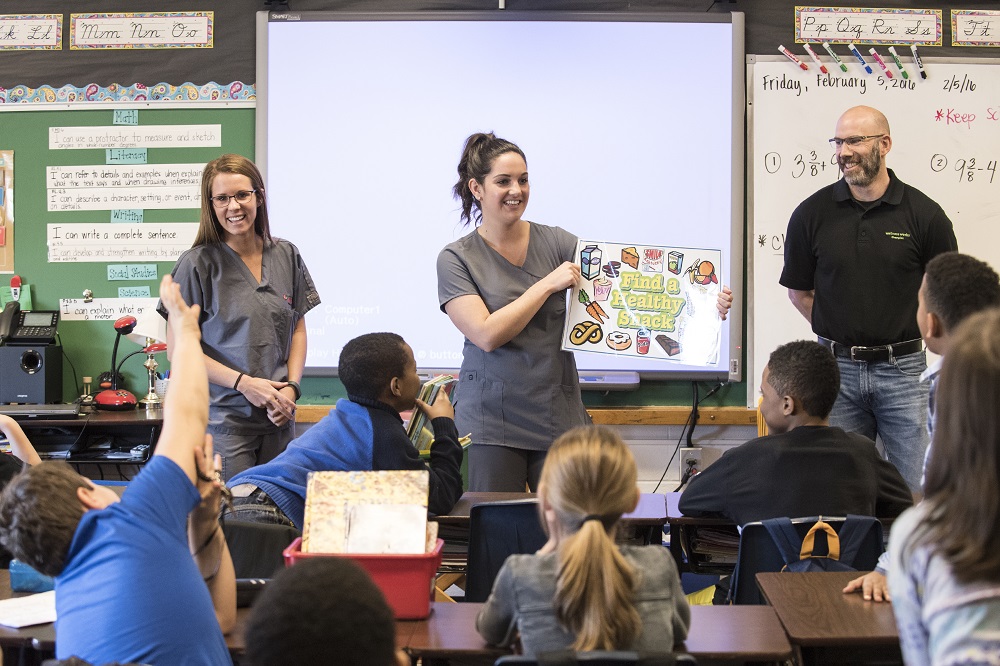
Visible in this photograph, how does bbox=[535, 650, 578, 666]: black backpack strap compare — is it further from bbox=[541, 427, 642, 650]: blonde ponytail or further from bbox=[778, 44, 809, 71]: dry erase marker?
bbox=[778, 44, 809, 71]: dry erase marker

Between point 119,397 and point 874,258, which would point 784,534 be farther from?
point 119,397

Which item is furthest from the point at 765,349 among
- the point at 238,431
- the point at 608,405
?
the point at 238,431

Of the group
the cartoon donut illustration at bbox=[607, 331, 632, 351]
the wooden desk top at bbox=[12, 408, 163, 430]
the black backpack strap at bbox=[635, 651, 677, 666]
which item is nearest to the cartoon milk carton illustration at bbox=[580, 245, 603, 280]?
the cartoon donut illustration at bbox=[607, 331, 632, 351]

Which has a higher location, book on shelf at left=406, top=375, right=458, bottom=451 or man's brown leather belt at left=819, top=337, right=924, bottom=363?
man's brown leather belt at left=819, top=337, right=924, bottom=363

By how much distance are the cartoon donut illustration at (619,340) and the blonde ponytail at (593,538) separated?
61.9 inches

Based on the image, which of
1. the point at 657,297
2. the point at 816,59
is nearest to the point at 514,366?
the point at 657,297

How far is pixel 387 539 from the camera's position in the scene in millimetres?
1982

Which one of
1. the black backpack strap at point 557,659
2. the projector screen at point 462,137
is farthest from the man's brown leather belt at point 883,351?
the black backpack strap at point 557,659

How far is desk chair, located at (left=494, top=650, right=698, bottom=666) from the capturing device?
Answer: 5.10ft

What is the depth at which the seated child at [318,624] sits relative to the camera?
3.74 ft

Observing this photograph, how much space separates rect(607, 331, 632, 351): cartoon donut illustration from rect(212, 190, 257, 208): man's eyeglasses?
1302 mm

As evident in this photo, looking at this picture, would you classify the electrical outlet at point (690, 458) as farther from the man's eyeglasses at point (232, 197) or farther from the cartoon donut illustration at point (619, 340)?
the man's eyeglasses at point (232, 197)

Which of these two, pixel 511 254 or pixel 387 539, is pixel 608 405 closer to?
pixel 511 254

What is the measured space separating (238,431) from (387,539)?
56.6 inches
